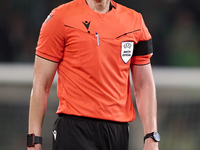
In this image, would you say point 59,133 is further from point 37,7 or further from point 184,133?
point 37,7

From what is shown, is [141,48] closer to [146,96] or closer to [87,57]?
[146,96]

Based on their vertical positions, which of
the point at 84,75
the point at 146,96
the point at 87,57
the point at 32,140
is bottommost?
the point at 32,140

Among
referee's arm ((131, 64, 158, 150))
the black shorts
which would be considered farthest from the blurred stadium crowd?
the black shorts

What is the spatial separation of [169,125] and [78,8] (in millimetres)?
2401

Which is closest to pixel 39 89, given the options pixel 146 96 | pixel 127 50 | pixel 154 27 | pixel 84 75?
pixel 84 75

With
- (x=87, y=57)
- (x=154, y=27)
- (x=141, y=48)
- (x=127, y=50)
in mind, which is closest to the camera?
(x=87, y=57)

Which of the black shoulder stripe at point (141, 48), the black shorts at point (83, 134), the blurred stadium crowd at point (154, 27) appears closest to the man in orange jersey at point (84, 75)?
the black shorts at point (83, 134)

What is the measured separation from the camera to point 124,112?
2.32 m

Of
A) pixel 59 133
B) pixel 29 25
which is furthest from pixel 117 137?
pixel 29 25

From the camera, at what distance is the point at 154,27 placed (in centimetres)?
654

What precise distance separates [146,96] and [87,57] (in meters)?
0.50

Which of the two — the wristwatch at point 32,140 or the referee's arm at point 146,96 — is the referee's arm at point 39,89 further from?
the referee's arm at point 146,96

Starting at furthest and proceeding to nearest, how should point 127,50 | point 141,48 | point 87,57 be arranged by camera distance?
1. point 141,48
2. point 127,50
3. point 87,57

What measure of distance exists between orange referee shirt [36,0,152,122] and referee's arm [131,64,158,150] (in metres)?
0.19
